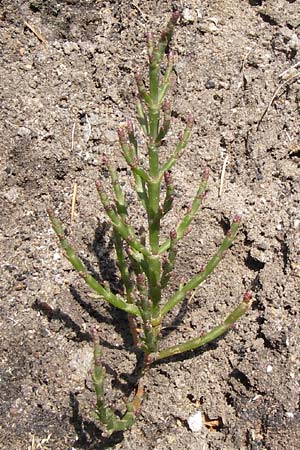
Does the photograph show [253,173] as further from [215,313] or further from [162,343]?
[162,343]

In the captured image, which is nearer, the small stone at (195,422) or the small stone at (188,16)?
the small stone at (195,422)

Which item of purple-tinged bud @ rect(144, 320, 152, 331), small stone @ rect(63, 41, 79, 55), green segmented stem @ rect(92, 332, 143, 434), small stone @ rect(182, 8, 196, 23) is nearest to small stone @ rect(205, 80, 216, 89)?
small stone @ rect(182, 8, 196, 23)

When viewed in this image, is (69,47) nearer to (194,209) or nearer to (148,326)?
(194,209)

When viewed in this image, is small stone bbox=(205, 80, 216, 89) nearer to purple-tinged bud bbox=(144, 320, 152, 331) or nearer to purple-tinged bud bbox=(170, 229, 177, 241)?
purple-tinged bud bbox=(170, 229, 177, 241)

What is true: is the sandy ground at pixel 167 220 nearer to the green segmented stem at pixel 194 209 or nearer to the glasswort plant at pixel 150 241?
the glasswort plant at pixel 150 241

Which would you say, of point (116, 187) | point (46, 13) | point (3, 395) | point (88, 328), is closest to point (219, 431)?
point (88, 328)

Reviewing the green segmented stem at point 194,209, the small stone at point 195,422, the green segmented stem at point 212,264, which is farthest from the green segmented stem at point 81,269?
the small stone at point 195,422
